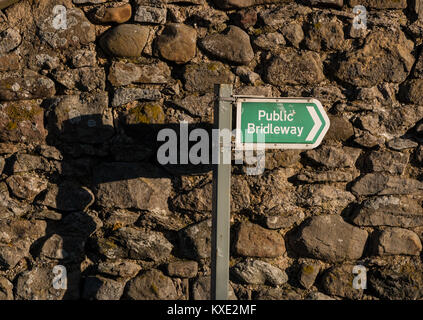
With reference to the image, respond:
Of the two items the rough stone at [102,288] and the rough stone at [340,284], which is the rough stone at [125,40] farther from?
the rough stone at [340,284]

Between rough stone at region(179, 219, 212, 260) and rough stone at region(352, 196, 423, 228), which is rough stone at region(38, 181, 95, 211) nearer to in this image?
rough stone at region(179, 219, 212, 260)

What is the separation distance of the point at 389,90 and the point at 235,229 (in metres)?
1.26

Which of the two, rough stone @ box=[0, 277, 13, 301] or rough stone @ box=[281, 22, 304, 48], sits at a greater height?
rough stone @ box=[281, 22, 304, 48]

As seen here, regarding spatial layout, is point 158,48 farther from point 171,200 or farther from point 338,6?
point 338,6

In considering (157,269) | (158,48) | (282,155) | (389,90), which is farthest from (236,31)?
(157,269)

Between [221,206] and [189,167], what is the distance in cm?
82

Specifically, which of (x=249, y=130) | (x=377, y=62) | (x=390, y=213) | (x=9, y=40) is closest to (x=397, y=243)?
(x=390, y=213)

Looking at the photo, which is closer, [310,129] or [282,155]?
[310,129]

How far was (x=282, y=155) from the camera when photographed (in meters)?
3.16

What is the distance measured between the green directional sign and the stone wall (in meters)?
0.69

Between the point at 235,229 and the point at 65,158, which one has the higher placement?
the point at 65,158

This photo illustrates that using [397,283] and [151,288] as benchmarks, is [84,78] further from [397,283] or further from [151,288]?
[397,283]

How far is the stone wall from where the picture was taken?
3.11 meters

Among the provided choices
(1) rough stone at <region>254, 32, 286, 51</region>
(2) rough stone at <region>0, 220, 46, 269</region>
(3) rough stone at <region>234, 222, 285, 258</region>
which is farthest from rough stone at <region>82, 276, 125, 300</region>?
(1) rough stone at <region>254, 32, 286, 51</region>
